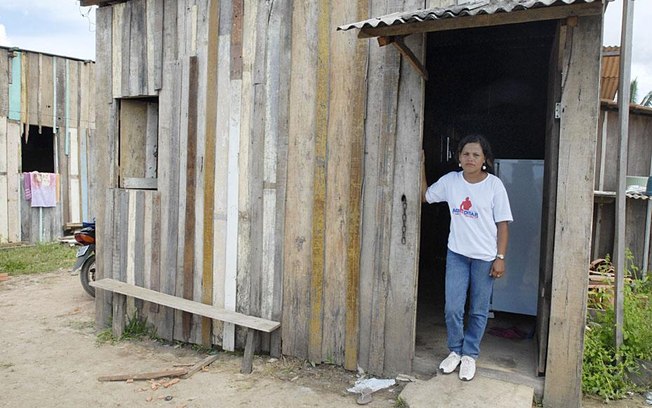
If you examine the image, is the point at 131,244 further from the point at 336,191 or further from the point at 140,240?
the point at 336,191

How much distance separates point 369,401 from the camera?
3553 millimetres

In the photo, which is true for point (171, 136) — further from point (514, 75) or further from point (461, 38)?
point (514, 75)

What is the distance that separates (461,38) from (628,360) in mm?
3908

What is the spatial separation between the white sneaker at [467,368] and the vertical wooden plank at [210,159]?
7.87 ft

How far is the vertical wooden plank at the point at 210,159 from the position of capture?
462 cm

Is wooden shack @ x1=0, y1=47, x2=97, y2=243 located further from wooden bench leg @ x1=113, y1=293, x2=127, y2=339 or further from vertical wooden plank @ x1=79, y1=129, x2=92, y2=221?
wooden bench leg @ x1=113, y1=293, x2=127, y2=339

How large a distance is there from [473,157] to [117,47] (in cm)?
404

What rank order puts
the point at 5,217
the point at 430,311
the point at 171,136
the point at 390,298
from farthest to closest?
1. the point at 5,217
2. the point at 430,311
3. the point at 171,136
4. the point at 390,298

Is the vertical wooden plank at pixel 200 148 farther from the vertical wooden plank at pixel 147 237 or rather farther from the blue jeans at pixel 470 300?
the blue jeans at pixel 470 300

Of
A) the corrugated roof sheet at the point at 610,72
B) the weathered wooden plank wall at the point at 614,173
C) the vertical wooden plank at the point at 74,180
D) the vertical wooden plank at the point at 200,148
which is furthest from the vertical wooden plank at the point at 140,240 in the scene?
the vertical wooden plank at the point at 74,180

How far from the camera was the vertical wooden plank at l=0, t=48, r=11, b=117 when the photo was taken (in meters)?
10.2

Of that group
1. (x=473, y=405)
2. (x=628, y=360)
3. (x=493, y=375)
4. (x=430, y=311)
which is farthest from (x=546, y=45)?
(x=473, y=405)

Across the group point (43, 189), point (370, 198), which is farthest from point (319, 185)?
point (43, 189)

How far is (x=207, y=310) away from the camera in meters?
4.49
